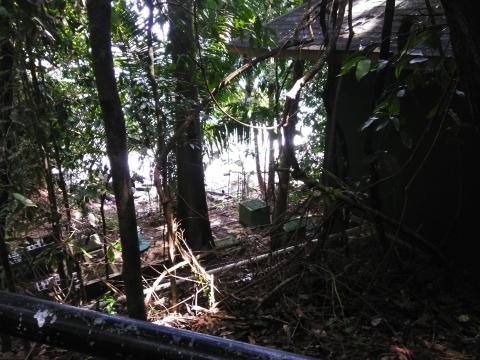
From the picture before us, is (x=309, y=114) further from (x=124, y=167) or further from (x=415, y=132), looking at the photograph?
(x=124, y=167)

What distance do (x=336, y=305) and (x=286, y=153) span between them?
176 cm

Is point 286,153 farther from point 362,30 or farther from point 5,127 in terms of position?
point 5,127

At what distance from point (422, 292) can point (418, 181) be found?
1.43 meters

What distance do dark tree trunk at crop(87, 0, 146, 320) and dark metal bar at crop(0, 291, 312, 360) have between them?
1.66 m

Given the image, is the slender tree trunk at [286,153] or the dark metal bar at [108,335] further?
the slender tree trunk at [286,153]

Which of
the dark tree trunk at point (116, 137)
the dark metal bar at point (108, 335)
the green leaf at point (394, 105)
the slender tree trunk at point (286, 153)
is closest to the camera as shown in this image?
the dark metal bar at point (108, 335)

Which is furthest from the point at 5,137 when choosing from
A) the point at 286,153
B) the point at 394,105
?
the point at 394,105

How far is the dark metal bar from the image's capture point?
2.20ft

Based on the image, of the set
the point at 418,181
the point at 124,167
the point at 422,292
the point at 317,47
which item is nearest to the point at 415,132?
the point at 418,181

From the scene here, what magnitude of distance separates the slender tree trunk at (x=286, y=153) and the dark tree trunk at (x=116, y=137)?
1.57 m

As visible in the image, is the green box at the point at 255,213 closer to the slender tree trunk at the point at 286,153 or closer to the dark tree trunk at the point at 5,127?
the slender tree trunk at the point at 286,153

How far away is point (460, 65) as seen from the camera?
132cm

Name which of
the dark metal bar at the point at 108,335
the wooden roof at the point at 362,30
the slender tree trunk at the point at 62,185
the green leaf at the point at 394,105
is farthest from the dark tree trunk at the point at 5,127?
the dark metal bar at the point at 108,335

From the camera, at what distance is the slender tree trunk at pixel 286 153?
3947mm
